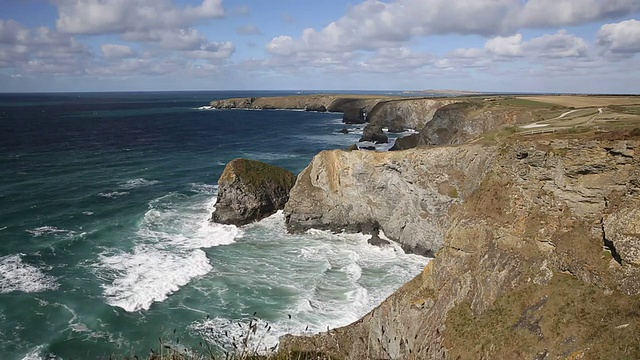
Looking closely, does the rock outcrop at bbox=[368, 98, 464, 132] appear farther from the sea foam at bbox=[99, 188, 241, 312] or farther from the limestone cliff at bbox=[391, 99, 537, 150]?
the sea foam at bbox=[99, 188, 241, 312]

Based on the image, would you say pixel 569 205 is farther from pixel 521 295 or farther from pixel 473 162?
pixel 473 162

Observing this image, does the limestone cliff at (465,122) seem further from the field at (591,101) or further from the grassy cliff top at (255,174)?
the grassy cliff top at (255,174)

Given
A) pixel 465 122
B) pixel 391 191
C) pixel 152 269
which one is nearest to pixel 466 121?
pixel 465 122

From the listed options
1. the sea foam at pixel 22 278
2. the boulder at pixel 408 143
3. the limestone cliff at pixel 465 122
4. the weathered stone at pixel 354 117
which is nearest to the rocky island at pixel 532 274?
the sea foam at pixel 22 278

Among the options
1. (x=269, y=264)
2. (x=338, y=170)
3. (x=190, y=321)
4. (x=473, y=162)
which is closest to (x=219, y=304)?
(x=190, y=321)

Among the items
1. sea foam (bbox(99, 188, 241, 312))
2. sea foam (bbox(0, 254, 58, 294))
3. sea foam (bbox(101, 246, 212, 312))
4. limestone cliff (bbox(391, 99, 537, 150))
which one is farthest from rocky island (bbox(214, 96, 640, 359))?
limestone cliff (bbox(391, 99, 537, 150))

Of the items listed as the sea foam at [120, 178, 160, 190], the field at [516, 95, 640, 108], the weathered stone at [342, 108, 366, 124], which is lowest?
the sea foam at [120, 178, 160, 190]
